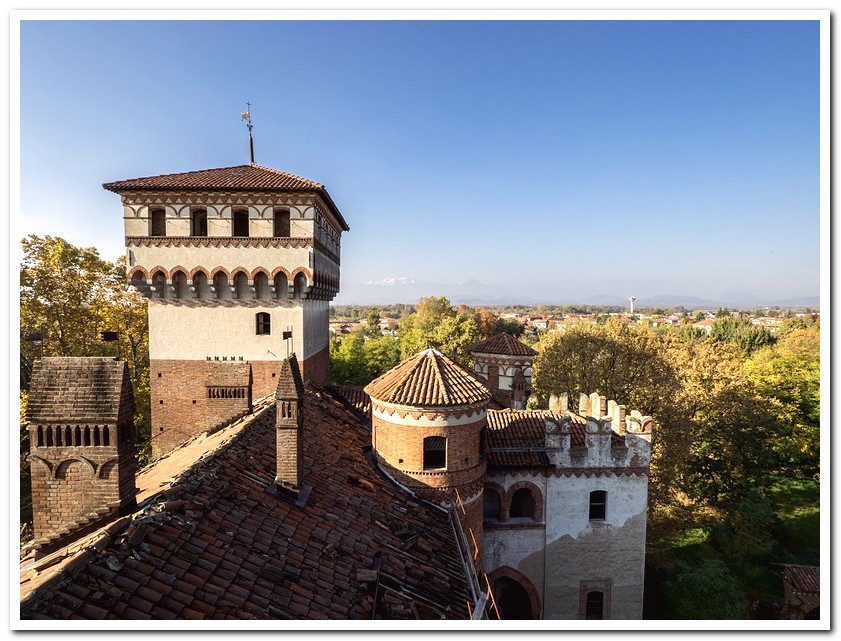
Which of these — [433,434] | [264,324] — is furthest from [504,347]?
[264,324]

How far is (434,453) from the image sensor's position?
10.5m

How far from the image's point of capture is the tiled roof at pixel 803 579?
13.8 m

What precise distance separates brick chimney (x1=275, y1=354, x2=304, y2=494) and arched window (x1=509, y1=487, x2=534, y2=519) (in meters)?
8.09

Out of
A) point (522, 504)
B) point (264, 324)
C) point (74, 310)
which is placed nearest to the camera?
point (522, 504)

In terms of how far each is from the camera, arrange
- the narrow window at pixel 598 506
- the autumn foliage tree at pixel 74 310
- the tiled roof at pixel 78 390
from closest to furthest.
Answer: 1. the tiled roof at pixel 78 390
2. the narrow window at pixel 598 506
3. the autumn foliage tree at pixel 74 310

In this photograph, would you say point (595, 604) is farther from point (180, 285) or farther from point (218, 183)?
point (218, 183)

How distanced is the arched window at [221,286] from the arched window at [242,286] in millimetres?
297

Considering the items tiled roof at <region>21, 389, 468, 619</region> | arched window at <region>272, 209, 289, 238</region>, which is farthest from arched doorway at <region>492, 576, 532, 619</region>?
arched window at <region>272, 209, 289, 238</region>

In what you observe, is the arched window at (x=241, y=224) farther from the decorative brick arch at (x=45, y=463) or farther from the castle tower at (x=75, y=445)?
the decorative brick arch at (x=45, y=463)

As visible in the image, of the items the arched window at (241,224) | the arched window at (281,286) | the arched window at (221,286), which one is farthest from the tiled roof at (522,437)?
the arched window at (241,224)

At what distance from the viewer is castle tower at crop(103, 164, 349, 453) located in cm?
1274

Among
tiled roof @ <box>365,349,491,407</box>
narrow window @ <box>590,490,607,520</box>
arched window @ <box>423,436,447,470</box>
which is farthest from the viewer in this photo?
narrow window @ <box>590,490,607,520</box>

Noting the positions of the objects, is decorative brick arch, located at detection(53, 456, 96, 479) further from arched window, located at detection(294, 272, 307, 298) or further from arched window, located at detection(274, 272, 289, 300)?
arched window, located at detection(294, 272, 307, 298)

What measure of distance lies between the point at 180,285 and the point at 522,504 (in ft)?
43.4
